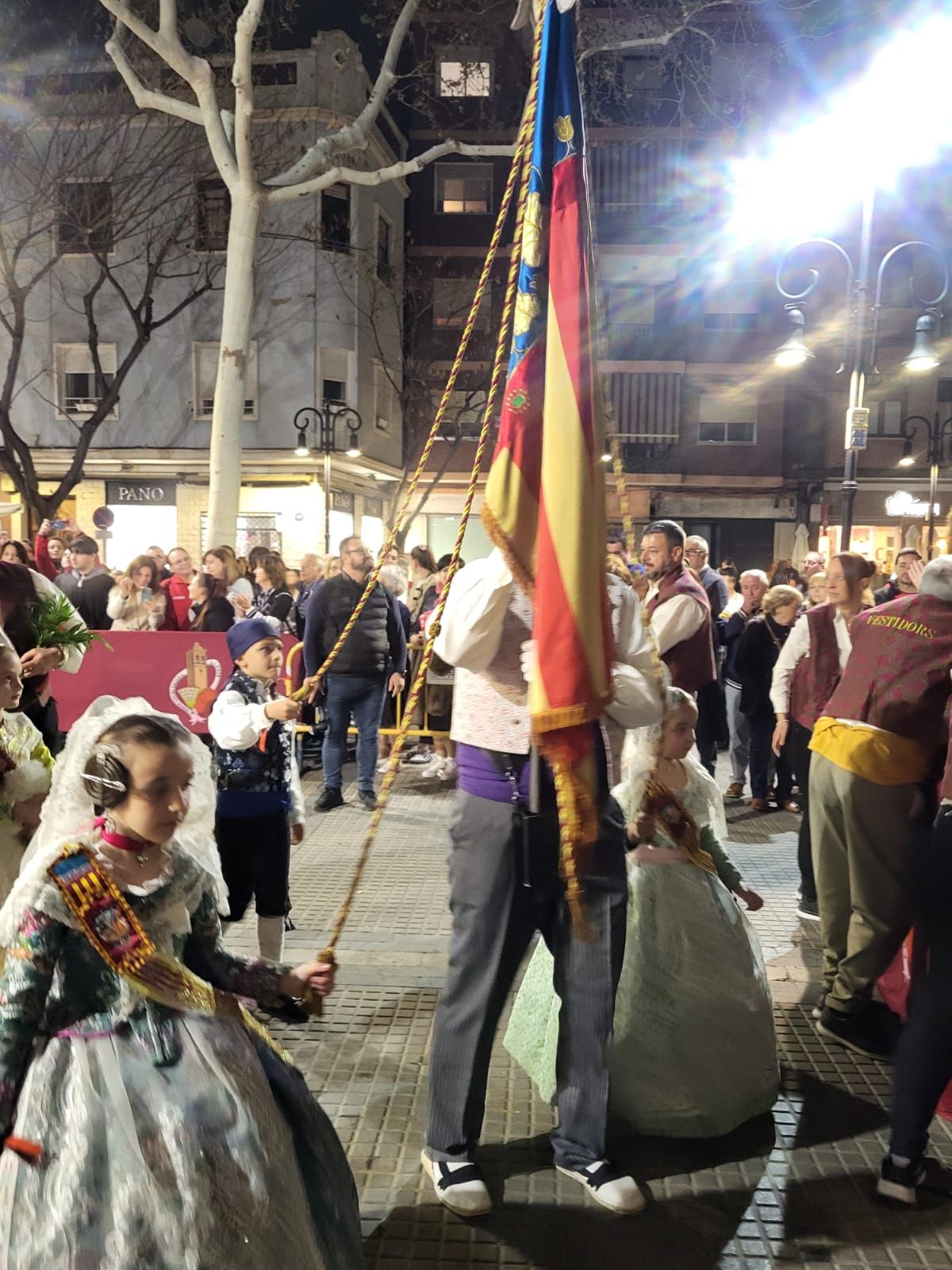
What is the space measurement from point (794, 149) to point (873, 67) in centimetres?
168

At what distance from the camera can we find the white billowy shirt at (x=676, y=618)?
6.11 metres

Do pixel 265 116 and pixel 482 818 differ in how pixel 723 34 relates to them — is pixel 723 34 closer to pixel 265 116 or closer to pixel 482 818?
pixel 265 116

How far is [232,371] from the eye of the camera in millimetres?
13117

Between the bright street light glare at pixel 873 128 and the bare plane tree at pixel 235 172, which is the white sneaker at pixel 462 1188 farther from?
the bare plane tree at pixel 235 172

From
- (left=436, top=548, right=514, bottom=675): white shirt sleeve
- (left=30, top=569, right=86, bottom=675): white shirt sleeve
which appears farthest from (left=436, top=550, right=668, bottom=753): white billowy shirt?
(left=30, top=569, right=86, bottom=675): white shirt sleeve

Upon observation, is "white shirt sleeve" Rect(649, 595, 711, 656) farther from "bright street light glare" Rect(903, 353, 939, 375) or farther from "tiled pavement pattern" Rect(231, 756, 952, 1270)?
"bright street light glare" Rect(903, 353, 939, 375)

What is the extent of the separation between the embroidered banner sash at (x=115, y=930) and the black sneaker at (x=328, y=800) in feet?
17.9

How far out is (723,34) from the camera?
83.7 ft


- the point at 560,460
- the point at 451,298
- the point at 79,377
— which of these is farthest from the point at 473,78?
the point at 560,460

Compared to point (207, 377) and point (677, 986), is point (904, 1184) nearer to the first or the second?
point (677, 986)

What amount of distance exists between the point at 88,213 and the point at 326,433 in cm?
662

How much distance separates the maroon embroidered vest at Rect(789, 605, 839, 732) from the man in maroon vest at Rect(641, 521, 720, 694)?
2.79 ft

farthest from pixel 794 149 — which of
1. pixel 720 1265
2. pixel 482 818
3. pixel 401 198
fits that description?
pixel 401 198

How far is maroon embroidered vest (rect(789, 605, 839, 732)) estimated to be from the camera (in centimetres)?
541
